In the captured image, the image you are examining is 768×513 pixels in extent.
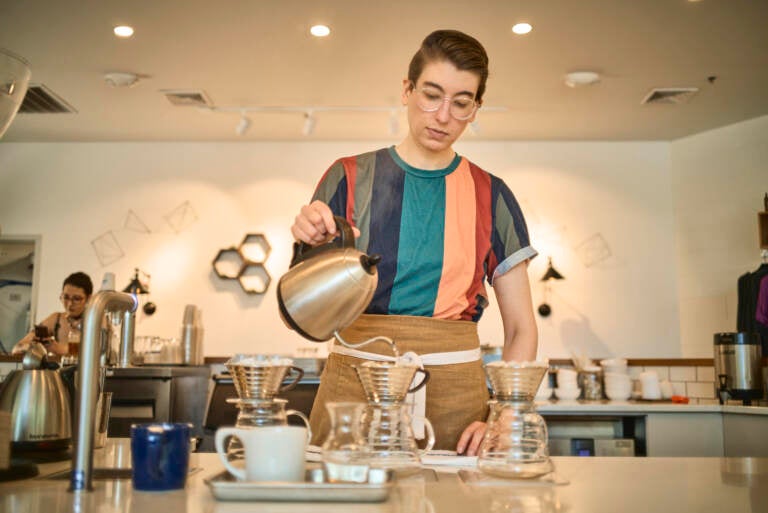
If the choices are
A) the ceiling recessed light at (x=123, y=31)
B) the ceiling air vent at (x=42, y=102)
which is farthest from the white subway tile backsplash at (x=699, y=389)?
the ceiling air vent at (x=42, y=102)

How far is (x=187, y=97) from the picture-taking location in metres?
4.75

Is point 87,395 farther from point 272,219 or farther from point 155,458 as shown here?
point 272,219

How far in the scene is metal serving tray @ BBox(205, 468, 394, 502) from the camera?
87 centimetres

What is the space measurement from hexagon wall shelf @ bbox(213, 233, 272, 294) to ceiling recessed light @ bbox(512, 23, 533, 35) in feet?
8.55

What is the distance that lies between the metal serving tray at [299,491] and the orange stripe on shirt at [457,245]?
25.1 inches

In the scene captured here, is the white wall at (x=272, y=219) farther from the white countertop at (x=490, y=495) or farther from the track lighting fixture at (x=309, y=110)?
the white countertop at (x=490, y=495)

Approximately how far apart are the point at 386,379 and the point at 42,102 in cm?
462

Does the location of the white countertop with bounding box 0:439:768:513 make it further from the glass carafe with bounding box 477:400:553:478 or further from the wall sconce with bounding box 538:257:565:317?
the wall sconce with bounding box 538:257:565:317

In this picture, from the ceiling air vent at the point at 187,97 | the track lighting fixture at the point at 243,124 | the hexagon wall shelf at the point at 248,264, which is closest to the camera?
the ceiling air vent at the point at 187,97

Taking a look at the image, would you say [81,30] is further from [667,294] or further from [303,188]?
[667,294]

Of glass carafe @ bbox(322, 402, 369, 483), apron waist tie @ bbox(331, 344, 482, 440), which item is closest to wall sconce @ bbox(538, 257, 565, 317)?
apron waist tie @ bbox(331, 344, 482, 440)

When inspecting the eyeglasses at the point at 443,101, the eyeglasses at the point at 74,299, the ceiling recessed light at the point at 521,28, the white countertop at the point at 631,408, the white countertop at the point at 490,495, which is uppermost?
the ceiling recessed light at the point at 521,28

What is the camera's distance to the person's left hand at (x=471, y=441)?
1.30 m

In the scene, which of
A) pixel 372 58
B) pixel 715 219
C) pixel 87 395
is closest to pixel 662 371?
pixel 715 219
